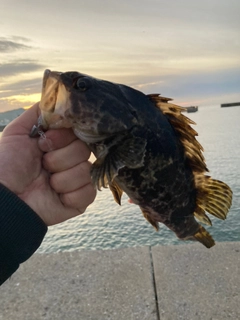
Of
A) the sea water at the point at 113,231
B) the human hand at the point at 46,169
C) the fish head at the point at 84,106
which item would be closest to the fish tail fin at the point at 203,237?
the human hand at the point at 46,169

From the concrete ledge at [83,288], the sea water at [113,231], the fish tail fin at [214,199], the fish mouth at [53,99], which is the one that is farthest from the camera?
the sea water at [113,231]

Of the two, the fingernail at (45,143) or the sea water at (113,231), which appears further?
the sea water at (113,231)

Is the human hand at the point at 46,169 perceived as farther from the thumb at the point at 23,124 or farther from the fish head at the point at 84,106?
the fish head at the point at 84,106

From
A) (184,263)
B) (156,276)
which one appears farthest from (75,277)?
(184,263)

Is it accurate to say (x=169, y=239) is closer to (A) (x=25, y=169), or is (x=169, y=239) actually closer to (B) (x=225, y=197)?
(B) (x=225, y=197)

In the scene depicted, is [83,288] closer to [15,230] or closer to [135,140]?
[15,230]
